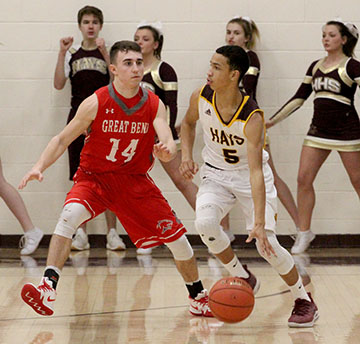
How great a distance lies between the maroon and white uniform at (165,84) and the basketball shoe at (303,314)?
291cm

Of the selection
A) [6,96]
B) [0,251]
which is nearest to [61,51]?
[6,96]

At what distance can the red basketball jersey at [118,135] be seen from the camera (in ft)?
17.3

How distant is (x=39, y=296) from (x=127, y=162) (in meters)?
1.11

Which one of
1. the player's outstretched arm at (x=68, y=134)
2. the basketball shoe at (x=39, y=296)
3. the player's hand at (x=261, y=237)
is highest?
the player's outstretched arm at (x=68, y=134)

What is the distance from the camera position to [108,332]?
4.91 m

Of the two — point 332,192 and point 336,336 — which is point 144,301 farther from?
point 332,192

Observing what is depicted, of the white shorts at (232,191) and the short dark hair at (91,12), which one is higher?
the short dark hair at (91,12)

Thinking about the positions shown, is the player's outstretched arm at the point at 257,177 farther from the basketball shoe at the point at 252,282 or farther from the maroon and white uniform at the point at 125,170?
the basketball shoe at the point at 252,282

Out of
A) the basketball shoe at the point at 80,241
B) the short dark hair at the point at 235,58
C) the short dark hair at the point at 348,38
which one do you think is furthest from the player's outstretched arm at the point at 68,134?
the short dark hair at the point at 348,38

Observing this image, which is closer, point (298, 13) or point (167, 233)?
point (167, 233)

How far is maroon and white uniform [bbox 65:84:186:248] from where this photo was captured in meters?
5.26

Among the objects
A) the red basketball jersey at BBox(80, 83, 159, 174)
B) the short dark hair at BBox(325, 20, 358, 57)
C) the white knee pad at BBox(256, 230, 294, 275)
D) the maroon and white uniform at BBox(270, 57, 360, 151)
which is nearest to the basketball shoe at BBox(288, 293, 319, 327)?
the white knee pad at BBox(256, 230, 294, 275)

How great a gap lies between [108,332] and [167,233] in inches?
30.1

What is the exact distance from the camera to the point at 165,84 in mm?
7699
